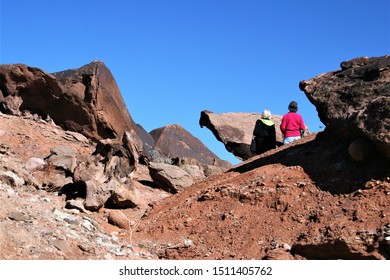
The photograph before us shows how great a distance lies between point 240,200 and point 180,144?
1424cm

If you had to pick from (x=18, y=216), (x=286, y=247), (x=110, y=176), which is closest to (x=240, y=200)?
(x=286, y=247)

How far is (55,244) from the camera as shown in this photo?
292 inches

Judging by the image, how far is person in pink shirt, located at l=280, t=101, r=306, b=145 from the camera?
1245 centimetres

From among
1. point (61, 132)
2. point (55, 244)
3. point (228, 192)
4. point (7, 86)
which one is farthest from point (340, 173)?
point (7, 86)

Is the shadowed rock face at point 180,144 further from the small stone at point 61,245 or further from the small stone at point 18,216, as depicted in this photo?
the small stone at point 61,245

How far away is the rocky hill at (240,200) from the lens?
762 cm

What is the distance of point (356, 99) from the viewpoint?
9.06 meters

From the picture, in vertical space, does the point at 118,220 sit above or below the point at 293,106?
below

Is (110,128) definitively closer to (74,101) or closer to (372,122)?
(74,101)

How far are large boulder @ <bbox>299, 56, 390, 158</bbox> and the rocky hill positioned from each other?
0.02 metres

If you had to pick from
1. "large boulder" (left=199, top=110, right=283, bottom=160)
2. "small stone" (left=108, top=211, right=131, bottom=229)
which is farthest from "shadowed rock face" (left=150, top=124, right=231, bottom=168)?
"small stone" (left=108, top=211, right=131, bottom=229)

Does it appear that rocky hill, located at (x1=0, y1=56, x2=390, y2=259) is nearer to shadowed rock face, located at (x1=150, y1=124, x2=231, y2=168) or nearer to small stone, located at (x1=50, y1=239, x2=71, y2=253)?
small stone, located at (x1=50, y1=239, x2=71, y2=253)

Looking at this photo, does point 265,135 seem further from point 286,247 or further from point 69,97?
point 69,97

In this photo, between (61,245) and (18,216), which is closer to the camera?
(61,245)
